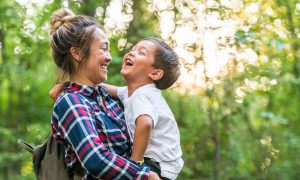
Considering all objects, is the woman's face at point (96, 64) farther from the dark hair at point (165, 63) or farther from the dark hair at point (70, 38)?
the dark hair at point (165, 63)

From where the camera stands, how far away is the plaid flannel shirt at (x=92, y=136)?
2.10 metres

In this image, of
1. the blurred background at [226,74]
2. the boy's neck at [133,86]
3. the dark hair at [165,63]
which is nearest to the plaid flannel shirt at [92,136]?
the boy's neck at [133,86]

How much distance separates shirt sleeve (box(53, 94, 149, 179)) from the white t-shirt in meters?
0.23

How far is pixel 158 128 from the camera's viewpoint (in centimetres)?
243

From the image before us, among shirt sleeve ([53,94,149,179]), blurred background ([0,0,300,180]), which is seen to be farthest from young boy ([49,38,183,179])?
blurred background ([0,0,300,180])

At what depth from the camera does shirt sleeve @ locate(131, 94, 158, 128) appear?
235cm

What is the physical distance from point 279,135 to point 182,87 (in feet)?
4.30

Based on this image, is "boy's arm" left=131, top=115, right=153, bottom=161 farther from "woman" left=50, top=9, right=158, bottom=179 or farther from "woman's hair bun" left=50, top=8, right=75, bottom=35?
"woman's hair bun" left=50, top=8, right=75, bottom=35

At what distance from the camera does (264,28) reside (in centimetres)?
598

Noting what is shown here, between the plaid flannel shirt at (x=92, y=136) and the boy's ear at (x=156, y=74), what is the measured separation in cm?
30

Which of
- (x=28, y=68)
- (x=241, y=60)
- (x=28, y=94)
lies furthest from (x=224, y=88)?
(x=28, y=94)

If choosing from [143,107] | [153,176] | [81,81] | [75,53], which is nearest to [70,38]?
[75,53]

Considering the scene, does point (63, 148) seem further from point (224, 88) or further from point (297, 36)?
point (297, 36)

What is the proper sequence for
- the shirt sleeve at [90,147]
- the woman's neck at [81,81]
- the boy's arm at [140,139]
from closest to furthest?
the shirt sleeve at [90,147]
the boy's arm at [140,139]
the woman's neck at [81,81]
